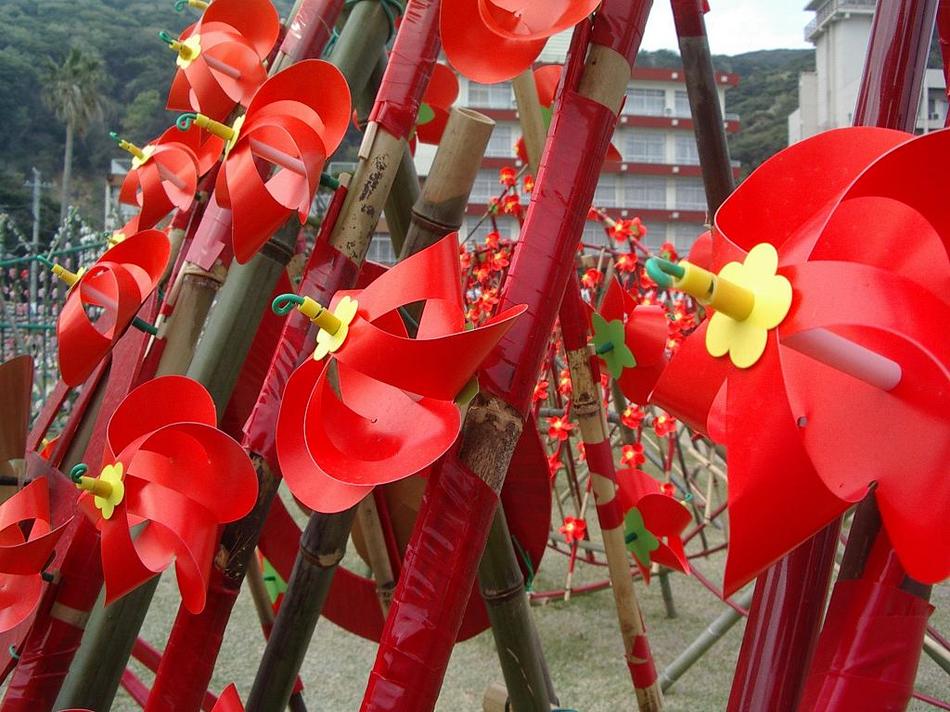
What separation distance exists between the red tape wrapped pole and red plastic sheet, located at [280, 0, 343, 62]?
357 millimetres

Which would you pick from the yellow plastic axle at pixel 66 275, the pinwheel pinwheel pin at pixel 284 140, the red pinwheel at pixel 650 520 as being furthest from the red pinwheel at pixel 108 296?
the red pinwheel at pixel 650 520

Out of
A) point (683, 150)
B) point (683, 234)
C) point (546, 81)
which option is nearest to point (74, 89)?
point (683, 150)

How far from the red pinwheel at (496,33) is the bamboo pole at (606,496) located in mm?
498

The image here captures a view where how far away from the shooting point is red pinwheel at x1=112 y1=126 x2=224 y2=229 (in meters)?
0.68

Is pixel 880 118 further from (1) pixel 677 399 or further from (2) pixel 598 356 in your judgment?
(2) pixel 598 356

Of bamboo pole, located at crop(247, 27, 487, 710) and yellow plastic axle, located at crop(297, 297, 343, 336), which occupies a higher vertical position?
yellow plastic axle, located at crop(297, 297, 343, 336)

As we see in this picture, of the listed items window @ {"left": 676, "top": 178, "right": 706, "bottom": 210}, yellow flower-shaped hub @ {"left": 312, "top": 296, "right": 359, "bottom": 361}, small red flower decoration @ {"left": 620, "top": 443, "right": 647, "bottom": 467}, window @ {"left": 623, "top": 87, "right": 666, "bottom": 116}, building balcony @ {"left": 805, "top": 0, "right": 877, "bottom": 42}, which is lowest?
small red flower decoration @ {"left": 620, "top": 443, "right": 647, "bottom": 467}

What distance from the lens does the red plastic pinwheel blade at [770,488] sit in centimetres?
24

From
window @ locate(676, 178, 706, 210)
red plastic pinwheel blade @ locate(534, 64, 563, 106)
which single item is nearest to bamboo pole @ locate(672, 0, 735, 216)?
red plastic pinwheel blade @ locate(534, 64, 563, 106)

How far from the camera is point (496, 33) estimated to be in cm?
38

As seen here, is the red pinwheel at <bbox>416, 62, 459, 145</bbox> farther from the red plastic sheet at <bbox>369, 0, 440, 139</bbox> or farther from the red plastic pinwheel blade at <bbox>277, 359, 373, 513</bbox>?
the red plastic pinwheel blade at <bbox>277, 359, 373, 513</bbox>

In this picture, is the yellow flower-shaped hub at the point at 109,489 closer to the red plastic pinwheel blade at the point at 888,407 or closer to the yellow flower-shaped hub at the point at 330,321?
the yellow flower-shaped hub at the point at 330,321

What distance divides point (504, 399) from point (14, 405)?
0.51m

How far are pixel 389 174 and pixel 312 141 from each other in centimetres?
7
